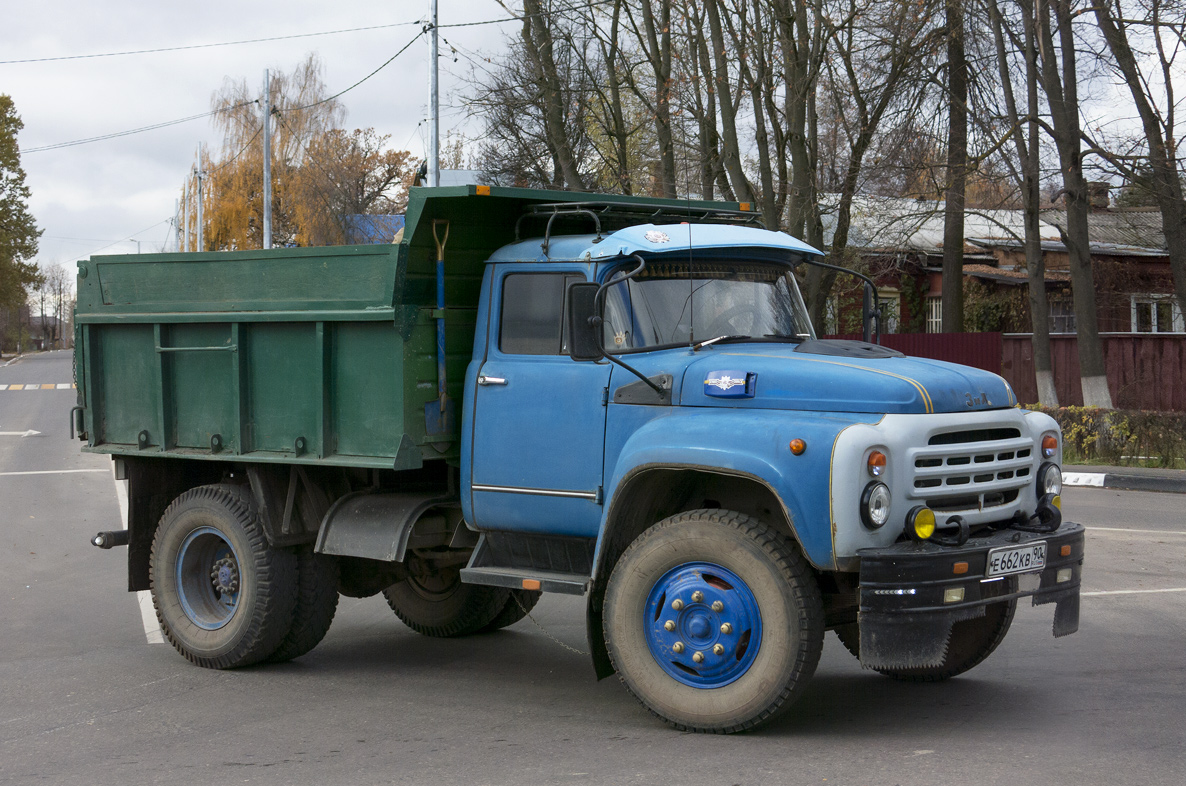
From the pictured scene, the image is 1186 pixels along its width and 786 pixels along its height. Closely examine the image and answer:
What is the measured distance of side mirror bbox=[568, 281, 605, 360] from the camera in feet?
18.8

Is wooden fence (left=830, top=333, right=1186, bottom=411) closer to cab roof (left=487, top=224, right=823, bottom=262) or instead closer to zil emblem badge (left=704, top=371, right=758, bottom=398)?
cab roof (left=487, top=224, right=823, bottom=262)

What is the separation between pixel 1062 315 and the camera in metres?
33.0

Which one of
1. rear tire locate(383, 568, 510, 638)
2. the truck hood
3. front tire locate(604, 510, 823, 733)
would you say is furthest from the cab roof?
rear tire locate(383, 568, 510, 638)

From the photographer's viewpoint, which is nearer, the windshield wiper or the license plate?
the license plate

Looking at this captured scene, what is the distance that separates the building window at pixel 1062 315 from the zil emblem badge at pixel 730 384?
29.7m

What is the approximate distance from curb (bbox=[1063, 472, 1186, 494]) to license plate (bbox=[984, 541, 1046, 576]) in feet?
36.1

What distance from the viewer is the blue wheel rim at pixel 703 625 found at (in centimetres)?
536

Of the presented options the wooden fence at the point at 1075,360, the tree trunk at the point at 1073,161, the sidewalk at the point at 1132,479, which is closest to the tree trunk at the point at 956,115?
the tree trunk at the point at 1073,161

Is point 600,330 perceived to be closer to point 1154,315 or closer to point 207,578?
point 207,578

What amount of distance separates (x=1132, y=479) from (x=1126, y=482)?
0.31 ft

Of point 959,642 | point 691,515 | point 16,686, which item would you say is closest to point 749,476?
point 691,515

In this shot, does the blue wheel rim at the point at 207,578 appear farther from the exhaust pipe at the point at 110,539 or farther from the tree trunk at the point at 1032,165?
the tree trunk at the point at 1032,165

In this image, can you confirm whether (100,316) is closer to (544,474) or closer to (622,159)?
(544,474)

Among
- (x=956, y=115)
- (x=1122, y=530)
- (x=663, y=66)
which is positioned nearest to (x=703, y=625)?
(x=1122, y=530)
